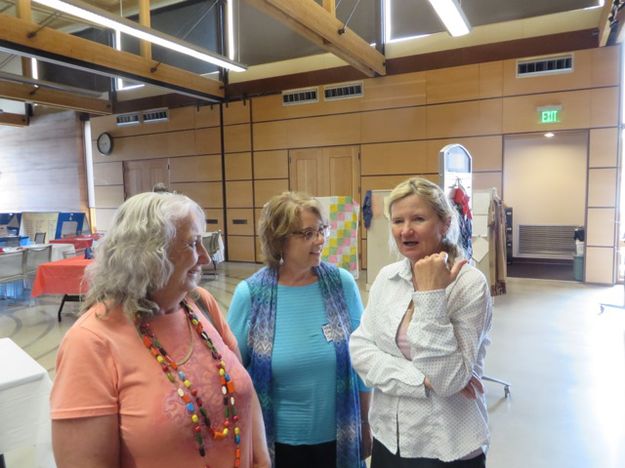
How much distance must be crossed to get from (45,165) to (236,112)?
6.23m

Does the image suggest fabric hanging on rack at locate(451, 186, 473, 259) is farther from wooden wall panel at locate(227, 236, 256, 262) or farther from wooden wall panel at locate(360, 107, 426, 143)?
wooden wall panel at locate(227, 236, 256, 262)

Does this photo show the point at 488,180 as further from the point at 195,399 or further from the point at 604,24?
the point at 195,399

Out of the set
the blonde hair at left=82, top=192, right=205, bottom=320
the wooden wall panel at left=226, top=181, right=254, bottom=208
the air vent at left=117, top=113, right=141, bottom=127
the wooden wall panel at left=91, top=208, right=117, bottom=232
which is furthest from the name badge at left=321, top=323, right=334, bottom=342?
the wooden wall panel at left=91, top=208, right=117, bottom=232

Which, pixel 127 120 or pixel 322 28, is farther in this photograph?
pixel 127 120

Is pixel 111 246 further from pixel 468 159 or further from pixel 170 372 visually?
pixel 468 159

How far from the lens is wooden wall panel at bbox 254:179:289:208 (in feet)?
30.8

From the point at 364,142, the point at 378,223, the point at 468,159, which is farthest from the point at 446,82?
the point at 468,159

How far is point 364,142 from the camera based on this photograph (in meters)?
8.50

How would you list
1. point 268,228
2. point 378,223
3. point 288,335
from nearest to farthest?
point 288,335
point 268,228
point 378,223

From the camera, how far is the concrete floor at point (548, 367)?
104 inches

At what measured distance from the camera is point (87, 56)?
679 centimetres

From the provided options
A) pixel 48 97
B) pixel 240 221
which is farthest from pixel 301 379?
pixel 48 97

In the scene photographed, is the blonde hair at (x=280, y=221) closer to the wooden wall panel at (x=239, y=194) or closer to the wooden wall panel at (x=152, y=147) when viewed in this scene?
the wooden wall panel at (x=239, y=194)

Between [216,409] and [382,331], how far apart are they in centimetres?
54
